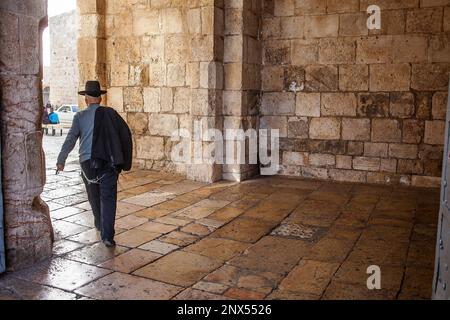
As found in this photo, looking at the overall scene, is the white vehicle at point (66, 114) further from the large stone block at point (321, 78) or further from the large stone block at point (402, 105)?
the large stone block at point (402, 105)

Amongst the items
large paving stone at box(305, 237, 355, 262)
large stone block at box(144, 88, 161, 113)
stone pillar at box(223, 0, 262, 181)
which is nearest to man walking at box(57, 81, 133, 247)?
large paving stone at box(305, 237, 355, 262)

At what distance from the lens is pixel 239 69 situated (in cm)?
667

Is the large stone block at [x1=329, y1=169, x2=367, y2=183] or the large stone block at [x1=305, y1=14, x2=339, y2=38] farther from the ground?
the large stone block at [x1=305, y1=14, x2=339, y2=38]

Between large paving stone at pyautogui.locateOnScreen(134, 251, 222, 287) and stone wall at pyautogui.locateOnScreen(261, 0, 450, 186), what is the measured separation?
12.9 feet

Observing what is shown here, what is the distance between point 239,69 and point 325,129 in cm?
169

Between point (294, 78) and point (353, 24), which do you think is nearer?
point (353, 24)

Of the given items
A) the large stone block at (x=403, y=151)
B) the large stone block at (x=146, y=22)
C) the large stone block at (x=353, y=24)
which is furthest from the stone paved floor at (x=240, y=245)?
the large stone block at (x=146, y=22)

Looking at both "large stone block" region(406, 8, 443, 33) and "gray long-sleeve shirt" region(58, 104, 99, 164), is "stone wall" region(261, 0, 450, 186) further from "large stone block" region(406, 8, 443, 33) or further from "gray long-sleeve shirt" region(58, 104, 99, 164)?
"gray long-sleeve shirt" region(58, 104, 99, 164)

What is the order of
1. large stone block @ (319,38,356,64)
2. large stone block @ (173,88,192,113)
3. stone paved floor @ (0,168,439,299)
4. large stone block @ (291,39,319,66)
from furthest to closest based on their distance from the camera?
large stone block @ (173,88,192,113), large stone block @ (291,39,319,66), large stone block @ (319,38,356,64), stone paved floor @ (0,168,439,299)

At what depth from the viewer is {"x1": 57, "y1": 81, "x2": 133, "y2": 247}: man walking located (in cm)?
374

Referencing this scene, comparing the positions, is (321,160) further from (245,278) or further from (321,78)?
(245,278)

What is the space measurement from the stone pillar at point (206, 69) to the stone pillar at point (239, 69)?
116mm

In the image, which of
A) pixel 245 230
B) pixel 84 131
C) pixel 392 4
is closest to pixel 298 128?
pixel 392 4

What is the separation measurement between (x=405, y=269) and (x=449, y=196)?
4.22 ft
